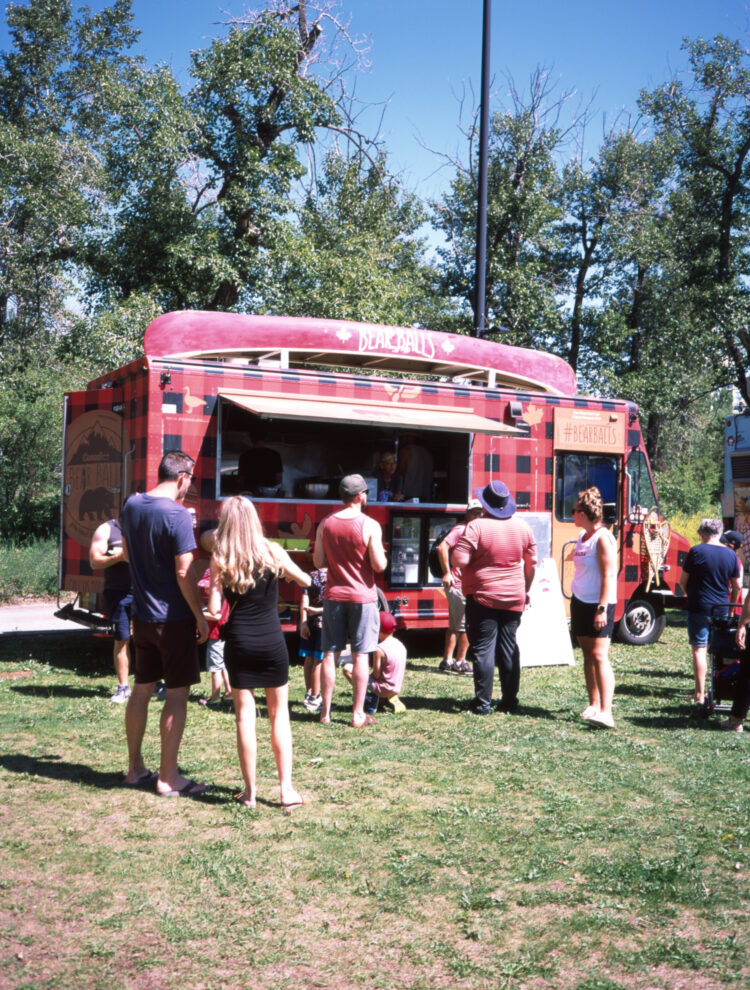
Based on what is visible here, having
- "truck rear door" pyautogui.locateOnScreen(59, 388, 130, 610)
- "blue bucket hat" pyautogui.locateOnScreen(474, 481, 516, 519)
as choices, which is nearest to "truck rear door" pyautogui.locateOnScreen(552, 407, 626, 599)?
"blue bucket hat" pyautogui.locateOnScreen(474, 481, 516, 519)

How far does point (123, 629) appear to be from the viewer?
26.0 feet

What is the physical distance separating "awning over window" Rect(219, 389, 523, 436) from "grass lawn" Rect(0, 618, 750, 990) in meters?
2.83

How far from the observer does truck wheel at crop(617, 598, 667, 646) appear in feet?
39.3

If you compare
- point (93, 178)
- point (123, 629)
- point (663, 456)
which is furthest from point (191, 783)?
point (663, 456)

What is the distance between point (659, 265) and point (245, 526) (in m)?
25.1

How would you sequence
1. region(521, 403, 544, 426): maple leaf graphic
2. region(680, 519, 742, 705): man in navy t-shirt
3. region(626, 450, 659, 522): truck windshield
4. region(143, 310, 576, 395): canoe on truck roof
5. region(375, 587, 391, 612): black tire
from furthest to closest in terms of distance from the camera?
region(626, 450, 659, 522): truck windshield
region(521, 403, 544, 426): maple leaf graphic
region(143, 310, 576, 395): canoe on truck roof
region(680, 519, 742, 705): man in navy t-shirt
region(375, 587, 391, 612): black tire

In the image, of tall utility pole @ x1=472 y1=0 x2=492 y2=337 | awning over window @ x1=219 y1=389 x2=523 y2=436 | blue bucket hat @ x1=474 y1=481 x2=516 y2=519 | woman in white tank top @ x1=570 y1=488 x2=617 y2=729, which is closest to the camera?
woman in white tank top @ x1=570 y1=488 x2=617 y2=729

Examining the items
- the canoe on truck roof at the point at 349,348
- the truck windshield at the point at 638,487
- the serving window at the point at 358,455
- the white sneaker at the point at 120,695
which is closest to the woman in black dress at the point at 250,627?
the white sneaker at the point at 120,695

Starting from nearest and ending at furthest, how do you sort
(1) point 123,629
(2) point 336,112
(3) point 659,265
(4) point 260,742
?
(4) point 260,742, (1) point 123,629, (2) point 336,112, (3) point 659,265

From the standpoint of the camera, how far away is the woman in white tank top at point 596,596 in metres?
7.26

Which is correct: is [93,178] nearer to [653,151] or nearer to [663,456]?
[653,151]

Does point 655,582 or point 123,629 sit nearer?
point 123,629

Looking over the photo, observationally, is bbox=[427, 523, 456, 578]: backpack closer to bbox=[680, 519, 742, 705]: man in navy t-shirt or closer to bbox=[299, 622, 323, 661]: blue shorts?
bbox=[299, 622, 323, 661]: blue shorts

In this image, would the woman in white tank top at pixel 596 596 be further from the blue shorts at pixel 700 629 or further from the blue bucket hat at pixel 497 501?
the blue shorts at pixel 700 629
